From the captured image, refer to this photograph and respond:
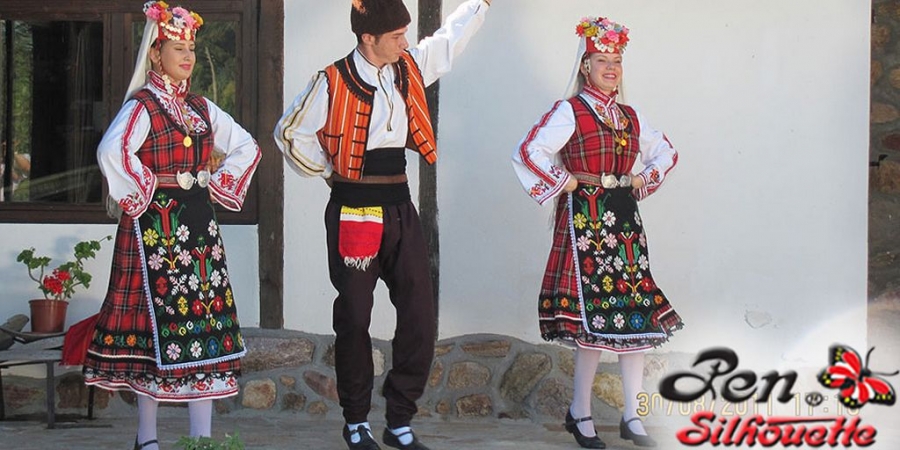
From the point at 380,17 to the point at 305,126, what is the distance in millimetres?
502

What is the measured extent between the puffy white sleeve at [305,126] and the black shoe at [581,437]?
152 centimetres

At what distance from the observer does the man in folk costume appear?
5105 mm

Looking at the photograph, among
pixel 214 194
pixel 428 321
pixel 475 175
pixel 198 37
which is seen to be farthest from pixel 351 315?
pixel 198 37

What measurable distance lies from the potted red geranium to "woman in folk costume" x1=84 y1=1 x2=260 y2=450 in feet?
4.23

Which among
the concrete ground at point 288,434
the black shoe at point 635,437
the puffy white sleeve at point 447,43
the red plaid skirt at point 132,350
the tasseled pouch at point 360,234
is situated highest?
the puffy white sleeve at point 447,43

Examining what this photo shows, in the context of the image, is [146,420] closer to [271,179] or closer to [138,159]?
[138,159]

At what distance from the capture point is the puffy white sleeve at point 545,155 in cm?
543

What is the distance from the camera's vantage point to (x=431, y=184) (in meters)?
6.34

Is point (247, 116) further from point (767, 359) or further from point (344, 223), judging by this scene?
point (767, 359)

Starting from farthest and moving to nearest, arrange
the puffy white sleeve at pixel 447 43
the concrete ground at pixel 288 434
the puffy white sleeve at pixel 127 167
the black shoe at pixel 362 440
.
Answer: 1. the concrete ground at pixel 288 434
2. the puffy white sleeve at pixel 447 43
3. the black shoe at pixel 362 440
4. the puffy white sleeve at pixel 127 167

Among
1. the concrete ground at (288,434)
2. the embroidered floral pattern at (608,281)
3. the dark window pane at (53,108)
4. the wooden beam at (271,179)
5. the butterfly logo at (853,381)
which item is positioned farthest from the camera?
the dark window pane at (53,108)

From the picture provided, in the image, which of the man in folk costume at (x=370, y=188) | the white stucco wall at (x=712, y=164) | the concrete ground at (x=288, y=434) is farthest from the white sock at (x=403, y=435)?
the white stucco wall at (x=712, y=164)

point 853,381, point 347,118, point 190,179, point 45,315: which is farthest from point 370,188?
point 853,381

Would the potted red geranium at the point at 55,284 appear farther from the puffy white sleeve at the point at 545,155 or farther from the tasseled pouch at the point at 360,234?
the puffy white sleeve at the point at 545,155
